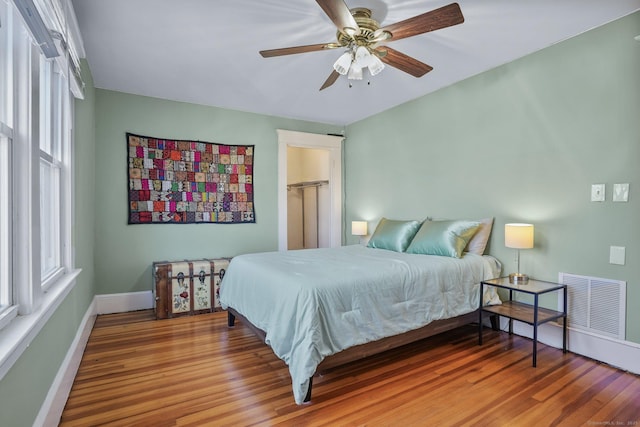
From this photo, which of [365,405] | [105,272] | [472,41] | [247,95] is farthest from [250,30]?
[105,272]

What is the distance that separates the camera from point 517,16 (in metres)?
2.38

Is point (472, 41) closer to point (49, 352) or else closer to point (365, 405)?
point (365, 405)

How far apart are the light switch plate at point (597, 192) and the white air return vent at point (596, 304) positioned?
0.61m

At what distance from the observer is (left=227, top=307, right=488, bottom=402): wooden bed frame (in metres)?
2.14

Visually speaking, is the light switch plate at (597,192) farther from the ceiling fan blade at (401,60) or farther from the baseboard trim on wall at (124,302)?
the baseboard trim on wall at (124,302)

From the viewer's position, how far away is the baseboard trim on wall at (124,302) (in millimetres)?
3722

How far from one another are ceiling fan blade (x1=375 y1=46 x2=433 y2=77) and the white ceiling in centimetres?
24

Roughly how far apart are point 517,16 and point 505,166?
1322mm

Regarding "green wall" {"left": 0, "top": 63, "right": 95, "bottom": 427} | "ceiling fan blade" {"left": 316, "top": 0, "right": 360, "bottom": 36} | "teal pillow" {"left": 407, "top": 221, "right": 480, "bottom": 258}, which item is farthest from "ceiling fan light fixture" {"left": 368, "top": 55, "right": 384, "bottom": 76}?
"green wall" {"left": 0, "top": 63, "right": 95, "bottom": 427}

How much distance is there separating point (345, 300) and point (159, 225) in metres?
2.83

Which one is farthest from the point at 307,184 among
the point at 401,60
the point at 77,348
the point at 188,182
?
the point at 77,348

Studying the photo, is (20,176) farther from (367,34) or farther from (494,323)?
(494,323)

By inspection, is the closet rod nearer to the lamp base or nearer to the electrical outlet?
the lamp base

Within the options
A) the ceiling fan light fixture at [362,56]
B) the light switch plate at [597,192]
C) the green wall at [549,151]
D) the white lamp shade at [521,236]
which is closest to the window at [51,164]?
the ceiling fan light fixture at [362,56]
